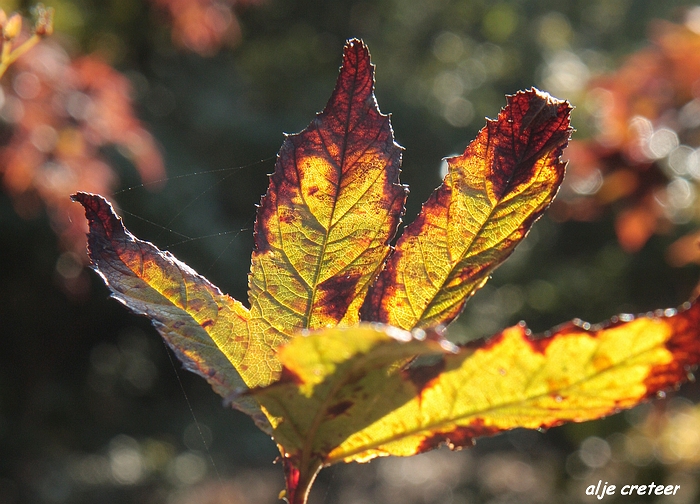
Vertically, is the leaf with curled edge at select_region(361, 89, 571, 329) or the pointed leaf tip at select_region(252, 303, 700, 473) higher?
the leaf with curled edge at select_region(361, 89, 571, 329)

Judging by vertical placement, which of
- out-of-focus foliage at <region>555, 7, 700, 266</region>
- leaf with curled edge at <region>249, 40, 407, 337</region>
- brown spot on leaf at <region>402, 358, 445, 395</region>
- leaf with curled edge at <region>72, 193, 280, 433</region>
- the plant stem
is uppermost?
out-of-focus foliage at <region>555, 7, 700, 266</region>

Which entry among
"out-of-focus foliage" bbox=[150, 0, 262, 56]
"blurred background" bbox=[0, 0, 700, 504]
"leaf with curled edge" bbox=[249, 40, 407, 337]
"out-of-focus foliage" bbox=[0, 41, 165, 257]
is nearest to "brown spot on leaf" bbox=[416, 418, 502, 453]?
"leaf with curled edge" bbox=[249, 40, 407, 337]

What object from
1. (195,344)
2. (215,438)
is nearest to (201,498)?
(215,438)

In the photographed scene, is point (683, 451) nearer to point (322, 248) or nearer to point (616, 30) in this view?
point (322, 248)

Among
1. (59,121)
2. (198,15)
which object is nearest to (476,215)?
(59,121)

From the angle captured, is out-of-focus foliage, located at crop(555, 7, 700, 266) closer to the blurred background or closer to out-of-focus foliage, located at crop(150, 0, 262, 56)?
the blurred background

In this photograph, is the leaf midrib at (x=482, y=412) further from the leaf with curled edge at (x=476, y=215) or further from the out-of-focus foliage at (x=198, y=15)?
the out-of-focus foliage at (x=198, y=15)
